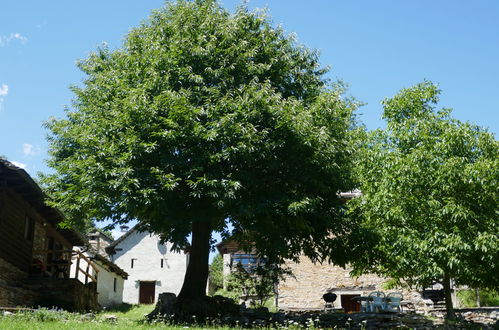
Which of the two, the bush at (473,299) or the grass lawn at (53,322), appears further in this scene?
the bush at (473,299)

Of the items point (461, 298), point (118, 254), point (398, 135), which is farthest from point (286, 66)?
point (118, 254)

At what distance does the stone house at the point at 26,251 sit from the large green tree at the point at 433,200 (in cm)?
1335

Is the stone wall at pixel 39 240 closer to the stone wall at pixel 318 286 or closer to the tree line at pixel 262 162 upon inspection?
the tree line at pixel 262 162

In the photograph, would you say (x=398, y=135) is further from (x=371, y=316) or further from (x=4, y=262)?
(x=4, y=262)

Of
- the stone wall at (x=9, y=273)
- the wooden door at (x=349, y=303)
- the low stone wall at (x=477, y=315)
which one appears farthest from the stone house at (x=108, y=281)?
the low stone wall at (x=477, y=315)

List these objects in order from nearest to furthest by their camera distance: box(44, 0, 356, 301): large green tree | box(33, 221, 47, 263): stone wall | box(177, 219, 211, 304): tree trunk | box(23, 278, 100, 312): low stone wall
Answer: box(44, 0, 356, 301): large green tree
box(177, 219, 211, 304): tree trunk
box(23, 278, 100, 312): low stone wall
box(33, 221, 47, 263): stone wall

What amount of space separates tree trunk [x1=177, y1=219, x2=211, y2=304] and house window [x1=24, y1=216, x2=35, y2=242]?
28.5ft

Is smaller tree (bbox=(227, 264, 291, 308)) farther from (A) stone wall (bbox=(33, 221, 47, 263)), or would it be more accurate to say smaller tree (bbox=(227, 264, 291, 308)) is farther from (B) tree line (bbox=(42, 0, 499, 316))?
(A) stone wall (bbox=(33, 221, 47, 263))

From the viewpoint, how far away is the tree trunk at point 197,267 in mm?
19547

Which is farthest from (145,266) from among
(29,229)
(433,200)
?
(433,200)

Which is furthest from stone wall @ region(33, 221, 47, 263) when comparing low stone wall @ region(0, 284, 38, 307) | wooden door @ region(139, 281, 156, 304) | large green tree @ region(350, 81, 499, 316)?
wooden door @ region(139, 281, 156, 304)

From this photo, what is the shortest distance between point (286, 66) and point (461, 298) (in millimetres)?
21045

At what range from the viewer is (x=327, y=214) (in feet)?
64.5

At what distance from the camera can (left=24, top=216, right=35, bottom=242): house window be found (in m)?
23.9
